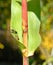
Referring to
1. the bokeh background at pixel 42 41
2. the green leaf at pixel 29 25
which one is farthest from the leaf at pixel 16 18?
the bokeh background at pixel 42 41

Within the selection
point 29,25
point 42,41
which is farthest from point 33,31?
point 42,41

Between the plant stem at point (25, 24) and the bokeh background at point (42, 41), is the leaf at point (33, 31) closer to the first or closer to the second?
the plant stem at point (25, 24)

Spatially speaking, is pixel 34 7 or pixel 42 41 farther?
pixel 42 41

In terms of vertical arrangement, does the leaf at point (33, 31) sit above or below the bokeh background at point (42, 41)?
above

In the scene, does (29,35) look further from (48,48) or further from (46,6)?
(46,6)

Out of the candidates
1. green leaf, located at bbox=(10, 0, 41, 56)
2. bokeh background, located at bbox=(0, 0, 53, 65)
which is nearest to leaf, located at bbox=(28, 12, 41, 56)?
green leaf, located at bbox=(10, 0, 41, 56)

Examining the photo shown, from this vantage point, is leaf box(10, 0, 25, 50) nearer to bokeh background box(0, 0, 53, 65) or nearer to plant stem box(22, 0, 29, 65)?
plant stem box(22, 0, 29, 65)

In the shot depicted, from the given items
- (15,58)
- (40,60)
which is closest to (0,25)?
(15,58)

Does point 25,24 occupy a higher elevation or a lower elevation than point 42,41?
higher

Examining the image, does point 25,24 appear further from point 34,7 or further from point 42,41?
point 42,41

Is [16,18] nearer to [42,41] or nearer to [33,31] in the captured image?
[33,31]
